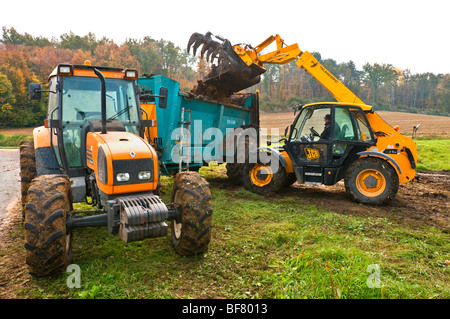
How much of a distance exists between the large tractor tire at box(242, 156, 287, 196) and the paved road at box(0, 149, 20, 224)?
5.13 m

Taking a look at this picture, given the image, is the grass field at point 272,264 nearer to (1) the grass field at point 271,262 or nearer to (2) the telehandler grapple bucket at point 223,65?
(1) the grass field at point 271,262

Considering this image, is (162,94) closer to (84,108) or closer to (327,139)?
(84,108)

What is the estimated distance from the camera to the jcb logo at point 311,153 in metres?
6.99

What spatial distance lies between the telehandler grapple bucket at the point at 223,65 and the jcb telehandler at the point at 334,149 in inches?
1.1

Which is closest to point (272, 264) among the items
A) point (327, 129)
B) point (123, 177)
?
point (123, 177)

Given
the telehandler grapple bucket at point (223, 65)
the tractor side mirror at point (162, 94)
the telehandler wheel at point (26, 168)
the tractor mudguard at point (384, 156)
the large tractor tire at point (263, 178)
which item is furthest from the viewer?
the telehandler grapple bucket at point (223, 65)

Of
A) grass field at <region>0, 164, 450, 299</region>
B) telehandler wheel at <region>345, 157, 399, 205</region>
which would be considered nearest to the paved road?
grass field at <region>0, 164, 450, 299</region>

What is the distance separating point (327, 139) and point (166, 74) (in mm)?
50327

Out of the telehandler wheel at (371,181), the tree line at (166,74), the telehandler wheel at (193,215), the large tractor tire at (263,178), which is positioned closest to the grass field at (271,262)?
the telehandler wheel at (193,215)

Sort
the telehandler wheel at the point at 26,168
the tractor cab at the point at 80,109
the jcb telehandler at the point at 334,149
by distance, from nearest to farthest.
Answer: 1. the tractor cab at the point at 80,109
2. the telehandler wheel at the point at 26,168
3. the jcb telehandler at the point at 334,149

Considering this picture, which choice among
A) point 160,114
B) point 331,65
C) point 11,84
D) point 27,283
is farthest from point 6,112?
point 331,65

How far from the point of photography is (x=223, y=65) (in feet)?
27.1

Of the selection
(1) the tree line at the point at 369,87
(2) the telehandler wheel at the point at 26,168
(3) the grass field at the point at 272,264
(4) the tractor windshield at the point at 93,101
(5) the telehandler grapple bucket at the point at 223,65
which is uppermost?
(1) the tree line at the point at 369,87

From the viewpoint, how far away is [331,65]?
70500mm
